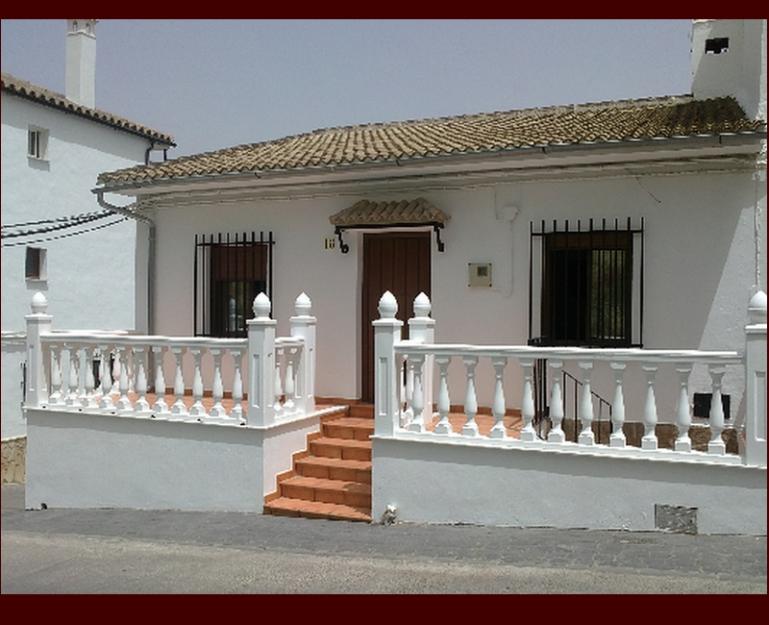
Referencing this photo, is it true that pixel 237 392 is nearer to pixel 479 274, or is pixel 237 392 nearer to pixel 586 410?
pixel 479 274

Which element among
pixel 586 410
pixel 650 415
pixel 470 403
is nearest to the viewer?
pixel 650 415

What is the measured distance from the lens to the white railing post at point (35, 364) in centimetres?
972

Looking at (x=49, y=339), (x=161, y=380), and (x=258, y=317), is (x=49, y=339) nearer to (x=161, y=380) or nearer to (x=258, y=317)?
(x=161, y=380)

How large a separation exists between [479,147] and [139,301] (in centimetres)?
569

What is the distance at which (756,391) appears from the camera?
20.3 ft

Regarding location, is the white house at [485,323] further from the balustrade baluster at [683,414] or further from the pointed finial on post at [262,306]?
the pointed finial on post at [262,306]

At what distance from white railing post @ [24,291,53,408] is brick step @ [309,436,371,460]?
11.6 feet

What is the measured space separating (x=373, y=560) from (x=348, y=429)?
2730 mm

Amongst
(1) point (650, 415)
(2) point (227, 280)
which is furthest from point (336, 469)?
(2) point (227, 280)

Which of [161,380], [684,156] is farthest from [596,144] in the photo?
[161,380]

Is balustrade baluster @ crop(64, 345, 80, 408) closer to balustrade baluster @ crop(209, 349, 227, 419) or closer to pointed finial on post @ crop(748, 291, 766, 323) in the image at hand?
balustrade baluster @ crop(209, 349, 227, 419)

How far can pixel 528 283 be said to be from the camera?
→ 30.0 feet

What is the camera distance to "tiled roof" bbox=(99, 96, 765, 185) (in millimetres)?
8406

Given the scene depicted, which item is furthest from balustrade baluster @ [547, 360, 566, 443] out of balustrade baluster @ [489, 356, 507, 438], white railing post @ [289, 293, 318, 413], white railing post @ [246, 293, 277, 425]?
white railing post @ [289, 293, 318, 413]
